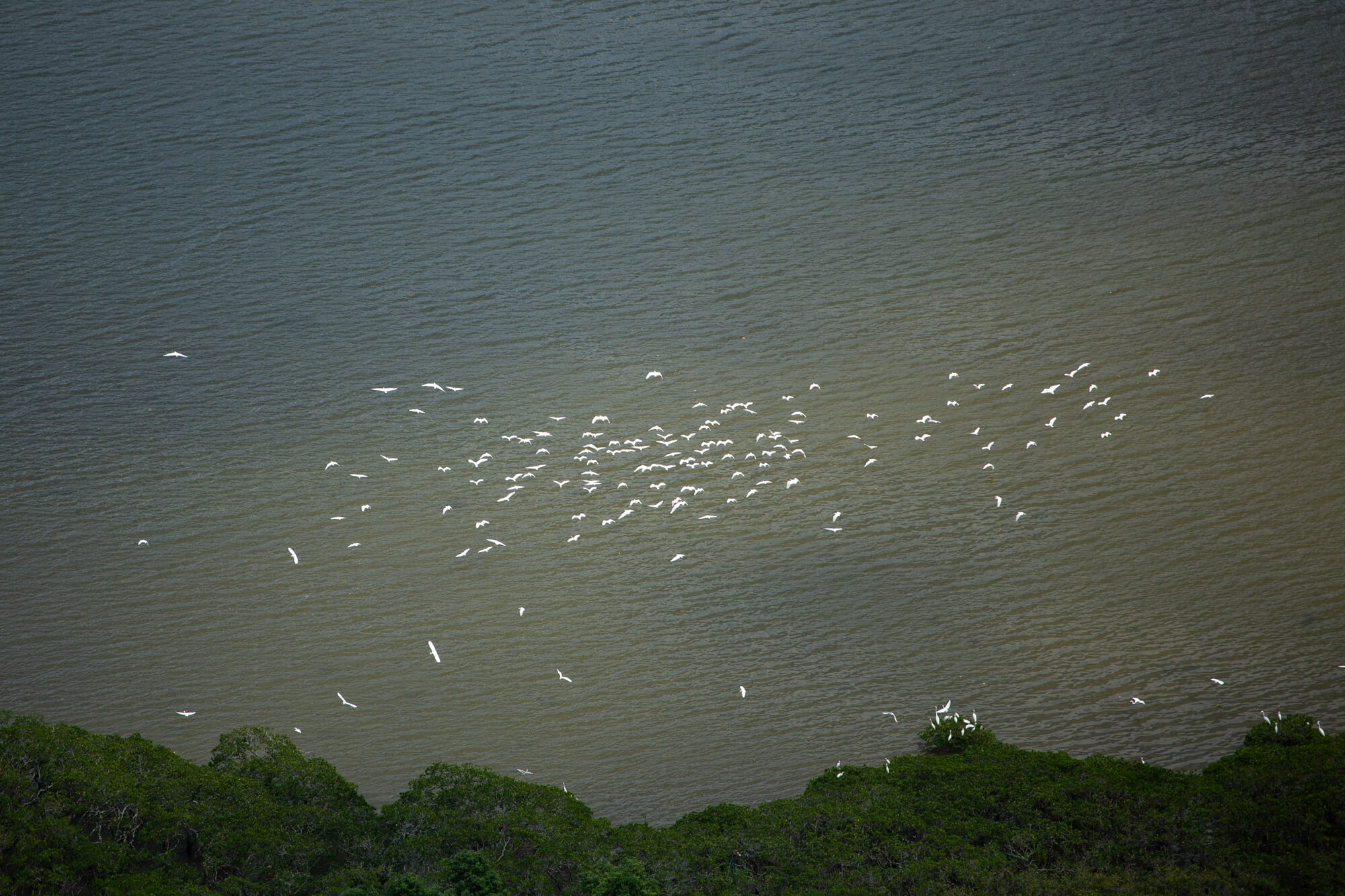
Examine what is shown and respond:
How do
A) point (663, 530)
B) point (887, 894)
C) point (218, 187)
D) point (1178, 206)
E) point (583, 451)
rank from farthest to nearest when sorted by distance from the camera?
1. point (218, 187)
2. point (1178, 206)
3. point (583, 451)
4. point (663, 530)
5. point (887, 894)

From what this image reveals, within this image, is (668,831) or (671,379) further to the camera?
(671,379)

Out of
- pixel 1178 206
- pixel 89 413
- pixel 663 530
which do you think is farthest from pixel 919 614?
pixel 89 413

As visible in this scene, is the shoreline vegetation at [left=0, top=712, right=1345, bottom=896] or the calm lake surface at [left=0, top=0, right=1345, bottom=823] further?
the calm lake surface at [left=0, top=0, right=1345, bottom=823]

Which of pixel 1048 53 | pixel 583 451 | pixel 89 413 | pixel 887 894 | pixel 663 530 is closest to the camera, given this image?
pixel 887 894

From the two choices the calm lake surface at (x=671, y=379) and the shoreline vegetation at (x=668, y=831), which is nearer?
the shoreline vegetation at (x=668, y=831)

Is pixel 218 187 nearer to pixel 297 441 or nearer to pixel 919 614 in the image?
pixel 297 441
